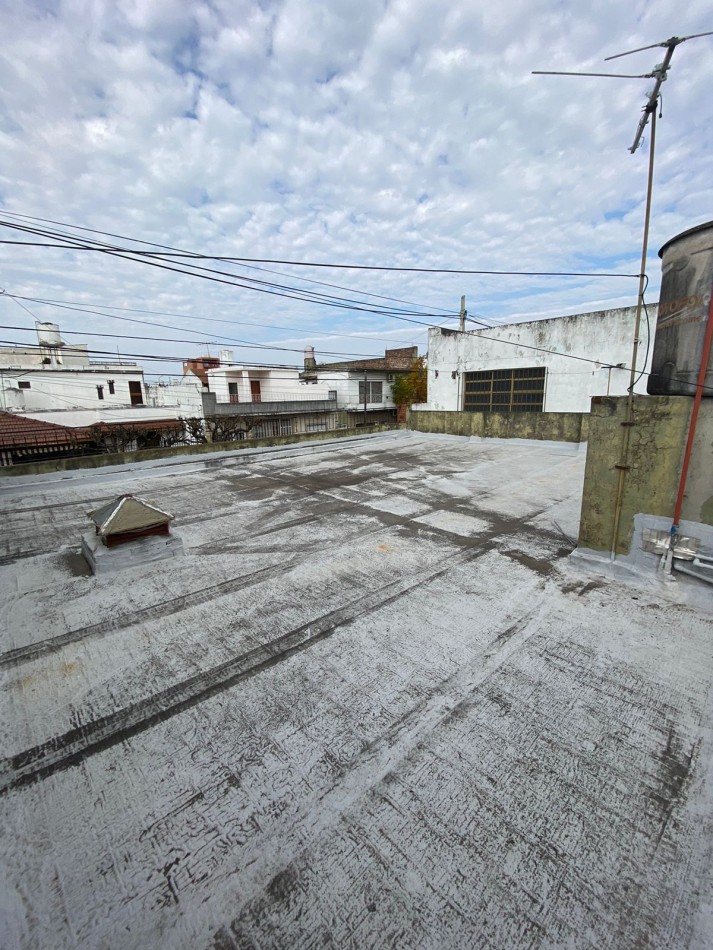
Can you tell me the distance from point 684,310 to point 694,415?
0.88 meters

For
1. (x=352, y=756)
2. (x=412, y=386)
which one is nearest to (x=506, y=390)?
(x=412, y=386)

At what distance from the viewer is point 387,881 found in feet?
5.10

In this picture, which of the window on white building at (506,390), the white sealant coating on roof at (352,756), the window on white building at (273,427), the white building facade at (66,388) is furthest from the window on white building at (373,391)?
the white sealant coating on roof at (352,756)

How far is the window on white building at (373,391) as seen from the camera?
2578 cm

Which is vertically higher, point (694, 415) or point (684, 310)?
point (684, 310)

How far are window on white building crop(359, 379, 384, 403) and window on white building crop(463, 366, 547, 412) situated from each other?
976 cm

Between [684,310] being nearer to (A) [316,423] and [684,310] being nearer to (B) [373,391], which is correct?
(A) [316,423]

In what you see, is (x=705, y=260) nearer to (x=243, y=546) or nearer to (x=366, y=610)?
(x=366, y=610)

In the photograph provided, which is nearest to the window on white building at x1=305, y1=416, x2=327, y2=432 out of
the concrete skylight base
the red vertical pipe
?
the concrete skylight base

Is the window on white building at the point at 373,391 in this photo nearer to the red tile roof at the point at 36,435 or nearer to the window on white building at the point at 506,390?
the window on white building at the point at 506,390

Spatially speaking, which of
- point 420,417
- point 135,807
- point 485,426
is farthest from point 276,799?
point 420,417

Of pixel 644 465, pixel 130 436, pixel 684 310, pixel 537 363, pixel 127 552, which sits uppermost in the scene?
pixel 537 363

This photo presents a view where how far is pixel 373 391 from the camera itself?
26.5 metres

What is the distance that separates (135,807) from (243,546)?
10.0 ft
